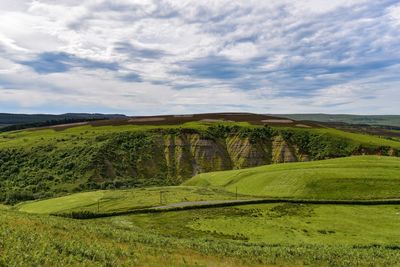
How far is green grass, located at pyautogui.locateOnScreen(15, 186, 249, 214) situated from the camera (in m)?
70.5

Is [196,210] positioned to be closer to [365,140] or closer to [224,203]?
[224,203]

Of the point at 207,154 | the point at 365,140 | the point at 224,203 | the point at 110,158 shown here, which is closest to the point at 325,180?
the point at 224,203

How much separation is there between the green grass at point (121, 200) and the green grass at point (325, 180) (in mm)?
8034

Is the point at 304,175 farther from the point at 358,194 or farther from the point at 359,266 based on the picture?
the point at 359,266

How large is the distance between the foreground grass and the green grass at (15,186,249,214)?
9019mm

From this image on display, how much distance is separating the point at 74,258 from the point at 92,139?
12168 centimetres

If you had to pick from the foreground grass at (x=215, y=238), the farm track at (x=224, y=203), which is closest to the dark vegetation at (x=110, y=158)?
the farm track at (x=224, y=203)

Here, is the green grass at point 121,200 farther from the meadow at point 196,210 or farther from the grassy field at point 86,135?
the grassy field at point 86,135

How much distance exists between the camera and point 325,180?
79.4m

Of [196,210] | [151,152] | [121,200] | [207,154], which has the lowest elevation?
[121,200]

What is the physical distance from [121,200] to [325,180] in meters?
43.1

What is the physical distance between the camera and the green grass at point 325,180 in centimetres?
7406

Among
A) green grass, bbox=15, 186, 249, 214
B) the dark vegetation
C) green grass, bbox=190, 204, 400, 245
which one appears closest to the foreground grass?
green grass, bbox=190, 204, 400, 245

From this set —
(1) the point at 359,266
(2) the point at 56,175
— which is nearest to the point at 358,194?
(1) the point at 359,266
